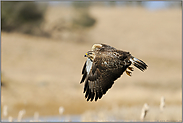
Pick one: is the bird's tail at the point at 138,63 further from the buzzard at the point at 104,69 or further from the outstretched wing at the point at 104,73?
the outstretched wing at the point at 104,73

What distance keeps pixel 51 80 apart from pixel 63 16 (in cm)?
1204

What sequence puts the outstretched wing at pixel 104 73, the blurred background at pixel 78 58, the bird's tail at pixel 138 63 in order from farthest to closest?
1. the blurred background at pixel 78 58
2. the bird's tail at pixel 138 63
3. the outstretched wing at pixel 104 73

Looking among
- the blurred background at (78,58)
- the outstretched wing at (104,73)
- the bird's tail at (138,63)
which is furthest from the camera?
the blurred background at (78,58)

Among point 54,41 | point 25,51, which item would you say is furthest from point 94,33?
point 25,51

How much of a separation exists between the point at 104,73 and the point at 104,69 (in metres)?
0.07

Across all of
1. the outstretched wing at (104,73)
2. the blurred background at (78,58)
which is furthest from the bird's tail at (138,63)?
the blurred background at (78,58)

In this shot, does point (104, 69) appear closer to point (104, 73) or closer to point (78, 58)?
point (104, 73)

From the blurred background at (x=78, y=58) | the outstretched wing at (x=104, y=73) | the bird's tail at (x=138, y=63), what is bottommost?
the outstretched wing at (x=104, y=73)

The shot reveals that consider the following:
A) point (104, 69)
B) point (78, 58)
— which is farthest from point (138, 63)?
point (78, 58)

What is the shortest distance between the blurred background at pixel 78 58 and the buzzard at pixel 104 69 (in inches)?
69.9

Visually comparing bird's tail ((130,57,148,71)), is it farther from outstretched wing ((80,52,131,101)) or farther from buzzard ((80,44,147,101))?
outstretched wing ((80,52,131,101))

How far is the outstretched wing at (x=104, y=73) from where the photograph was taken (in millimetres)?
4480

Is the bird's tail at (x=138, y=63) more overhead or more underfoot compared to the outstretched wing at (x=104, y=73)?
more overhead

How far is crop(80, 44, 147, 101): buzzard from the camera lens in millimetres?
4492
